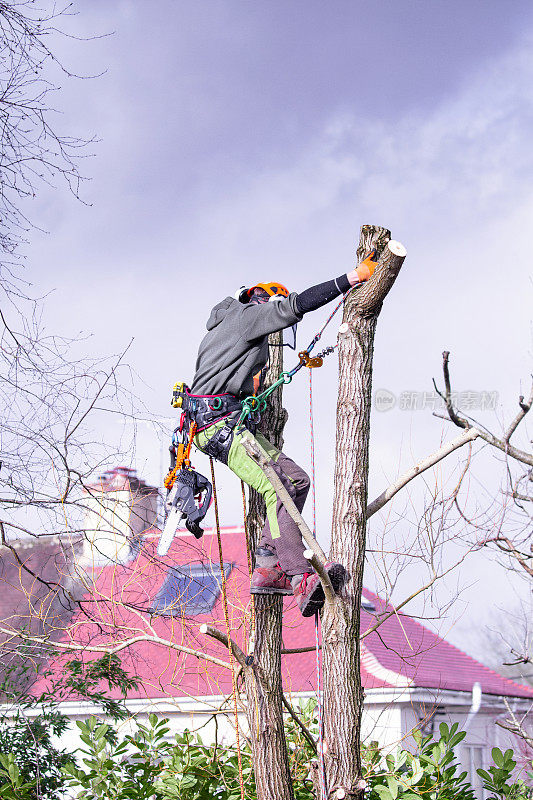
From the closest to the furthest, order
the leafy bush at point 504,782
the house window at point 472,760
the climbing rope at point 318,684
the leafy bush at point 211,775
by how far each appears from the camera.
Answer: the climbing rope at point 318,684 < the leafy bush at point 211,775 < the leafy bush at point 504,782 < the house window at point 472,760

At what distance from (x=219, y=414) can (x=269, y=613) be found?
1.27 metres

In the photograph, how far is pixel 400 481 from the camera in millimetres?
4371

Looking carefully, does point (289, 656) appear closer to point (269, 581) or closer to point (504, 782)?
point (504, 782)

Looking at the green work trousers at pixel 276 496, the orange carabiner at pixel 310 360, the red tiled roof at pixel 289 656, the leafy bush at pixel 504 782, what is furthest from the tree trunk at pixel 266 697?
the red tiled roof at pixel 289 656

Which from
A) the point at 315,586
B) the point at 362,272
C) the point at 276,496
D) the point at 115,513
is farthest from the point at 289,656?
the point at 362,272

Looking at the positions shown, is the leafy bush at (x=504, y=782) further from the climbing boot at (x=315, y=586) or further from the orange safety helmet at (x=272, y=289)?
the orange safety helmet at (x=272, y=289)

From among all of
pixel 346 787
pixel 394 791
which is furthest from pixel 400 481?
pixel 394 791

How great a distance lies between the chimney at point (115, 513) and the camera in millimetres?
5391

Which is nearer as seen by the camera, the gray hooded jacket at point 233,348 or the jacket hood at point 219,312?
the gray hooded jacket at point 233,348

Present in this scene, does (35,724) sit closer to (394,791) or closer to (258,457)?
(394,791)

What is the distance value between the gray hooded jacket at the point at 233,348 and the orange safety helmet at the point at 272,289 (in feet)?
0.37

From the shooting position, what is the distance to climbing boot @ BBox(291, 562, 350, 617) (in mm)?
4032

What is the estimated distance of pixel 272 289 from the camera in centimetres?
467

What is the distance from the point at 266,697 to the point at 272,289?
2.41m
